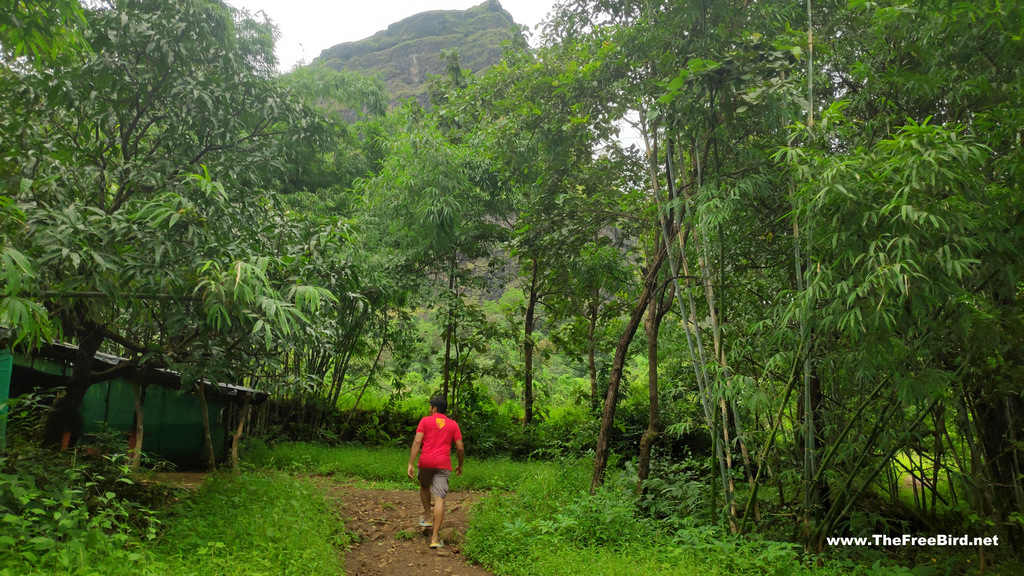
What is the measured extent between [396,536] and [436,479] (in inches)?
34.0

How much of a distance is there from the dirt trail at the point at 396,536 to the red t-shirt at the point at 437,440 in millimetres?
777

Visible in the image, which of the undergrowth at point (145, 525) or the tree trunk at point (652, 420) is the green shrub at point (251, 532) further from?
the tree trunk at point (652, 420)

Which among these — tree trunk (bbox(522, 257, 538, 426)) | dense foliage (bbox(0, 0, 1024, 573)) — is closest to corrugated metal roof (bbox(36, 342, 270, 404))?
dense foliage (bbox(0, 0, 1024, 573))

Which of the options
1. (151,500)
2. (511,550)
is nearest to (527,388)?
(511,550)

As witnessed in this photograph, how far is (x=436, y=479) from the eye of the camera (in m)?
5.43

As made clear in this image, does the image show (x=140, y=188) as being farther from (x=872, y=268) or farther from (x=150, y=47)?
(x=872, y=268)

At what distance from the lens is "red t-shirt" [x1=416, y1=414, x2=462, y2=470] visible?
5.42 meters

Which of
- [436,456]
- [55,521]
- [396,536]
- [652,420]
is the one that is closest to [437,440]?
[436,456]

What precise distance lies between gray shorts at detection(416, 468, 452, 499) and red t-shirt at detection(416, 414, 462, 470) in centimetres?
5

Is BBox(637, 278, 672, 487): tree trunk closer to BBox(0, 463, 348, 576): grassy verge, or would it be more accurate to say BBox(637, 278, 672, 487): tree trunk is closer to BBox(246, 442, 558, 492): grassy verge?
BBox(246, 442, 558, 492): grassy verge

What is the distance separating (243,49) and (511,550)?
508 cm

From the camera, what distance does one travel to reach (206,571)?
338 centimetres

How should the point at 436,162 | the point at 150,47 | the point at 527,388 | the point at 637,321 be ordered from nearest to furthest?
the point at 150,47, the point at 637,321, the point at 436,162, the point at 527,388

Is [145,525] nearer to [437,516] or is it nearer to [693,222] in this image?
[437,516]
